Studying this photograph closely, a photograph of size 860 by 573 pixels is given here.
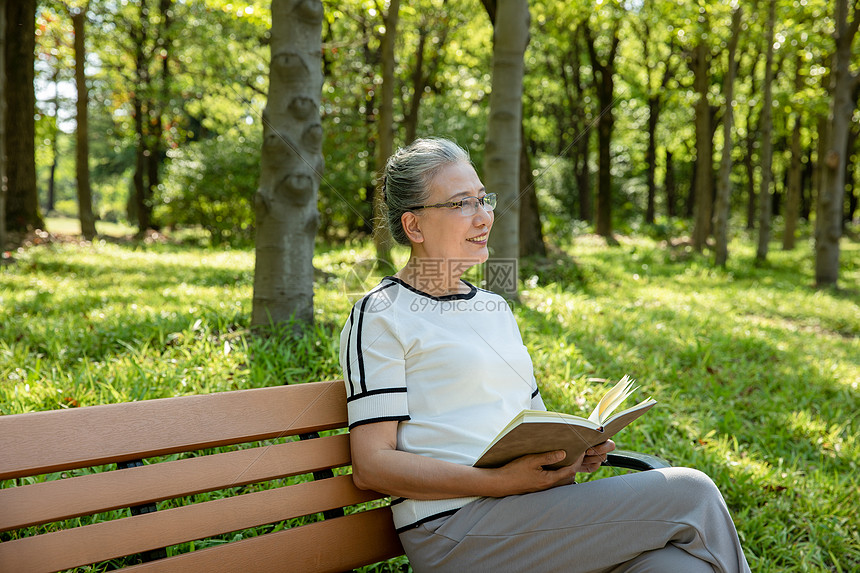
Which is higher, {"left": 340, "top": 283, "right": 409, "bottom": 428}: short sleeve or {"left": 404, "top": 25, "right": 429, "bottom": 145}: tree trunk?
{"left": 404, "top": 25, "right": 429, "bottom": 145}: tree trunk

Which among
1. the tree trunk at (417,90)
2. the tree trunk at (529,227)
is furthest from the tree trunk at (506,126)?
the tree trunk at (417,90)

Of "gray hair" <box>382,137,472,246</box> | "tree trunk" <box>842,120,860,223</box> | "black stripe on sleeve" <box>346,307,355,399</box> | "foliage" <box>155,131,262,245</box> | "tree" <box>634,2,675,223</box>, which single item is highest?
"tree" <box>634,2,675,223</box>

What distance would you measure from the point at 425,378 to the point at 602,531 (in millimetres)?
691

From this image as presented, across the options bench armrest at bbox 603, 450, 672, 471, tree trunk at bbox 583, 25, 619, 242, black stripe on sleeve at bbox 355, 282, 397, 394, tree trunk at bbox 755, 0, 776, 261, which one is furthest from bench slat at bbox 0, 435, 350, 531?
Result: tree trunk at bbox 583, 25, 619, 242

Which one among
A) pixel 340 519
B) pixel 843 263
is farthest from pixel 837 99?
pixel 340 519

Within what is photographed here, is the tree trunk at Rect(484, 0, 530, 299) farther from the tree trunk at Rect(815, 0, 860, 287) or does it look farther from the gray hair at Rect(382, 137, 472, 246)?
the tree trunk at Rect(815, 0, 860, 287)

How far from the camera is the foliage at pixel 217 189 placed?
541 inches

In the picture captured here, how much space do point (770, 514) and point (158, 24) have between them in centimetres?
1703

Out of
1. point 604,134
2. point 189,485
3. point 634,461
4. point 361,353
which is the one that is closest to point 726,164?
point 604,134

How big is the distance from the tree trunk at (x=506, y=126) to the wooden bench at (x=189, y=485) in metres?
3.89

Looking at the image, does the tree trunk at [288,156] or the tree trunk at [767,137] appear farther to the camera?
the tree trunk at [767,137]

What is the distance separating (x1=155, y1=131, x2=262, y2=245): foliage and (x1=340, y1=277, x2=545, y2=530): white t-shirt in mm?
12102

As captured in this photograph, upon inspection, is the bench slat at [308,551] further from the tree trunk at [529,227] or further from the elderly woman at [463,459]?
the tree trunk at [529,227]

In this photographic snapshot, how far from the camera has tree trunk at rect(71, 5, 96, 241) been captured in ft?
39.9
